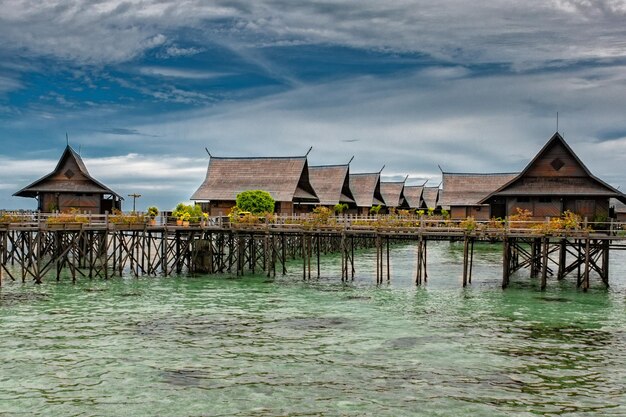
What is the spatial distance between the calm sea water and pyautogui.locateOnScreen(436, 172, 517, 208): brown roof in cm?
4036

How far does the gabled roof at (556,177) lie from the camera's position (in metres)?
41.2

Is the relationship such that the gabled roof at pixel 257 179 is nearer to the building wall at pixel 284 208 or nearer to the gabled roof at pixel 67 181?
the building wall at pixel 284 208

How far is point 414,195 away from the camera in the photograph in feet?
346

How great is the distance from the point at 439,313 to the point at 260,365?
9991 mm

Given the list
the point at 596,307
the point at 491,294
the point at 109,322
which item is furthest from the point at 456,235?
the point at 109,322

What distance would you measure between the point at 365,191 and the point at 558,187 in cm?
4264

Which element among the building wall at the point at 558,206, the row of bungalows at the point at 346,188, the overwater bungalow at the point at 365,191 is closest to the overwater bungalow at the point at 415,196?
the row of bungalows at the point at 346,188

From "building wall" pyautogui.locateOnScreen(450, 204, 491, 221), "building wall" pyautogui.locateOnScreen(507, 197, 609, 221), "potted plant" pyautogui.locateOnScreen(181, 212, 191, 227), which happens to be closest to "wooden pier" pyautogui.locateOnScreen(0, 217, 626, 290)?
"potted plant" pyautogui.locateOnScreen(181, 212, 191, 227)

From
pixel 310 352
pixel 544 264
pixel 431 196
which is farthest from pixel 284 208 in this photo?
pixel 431 196

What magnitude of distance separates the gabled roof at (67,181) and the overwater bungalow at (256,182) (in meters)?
9.40

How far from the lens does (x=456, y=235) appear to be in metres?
32.8

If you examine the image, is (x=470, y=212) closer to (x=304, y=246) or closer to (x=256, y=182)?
(x=256, y=182)

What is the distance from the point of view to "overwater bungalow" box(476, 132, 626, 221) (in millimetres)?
41281

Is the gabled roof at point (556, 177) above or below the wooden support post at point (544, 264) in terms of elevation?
above
